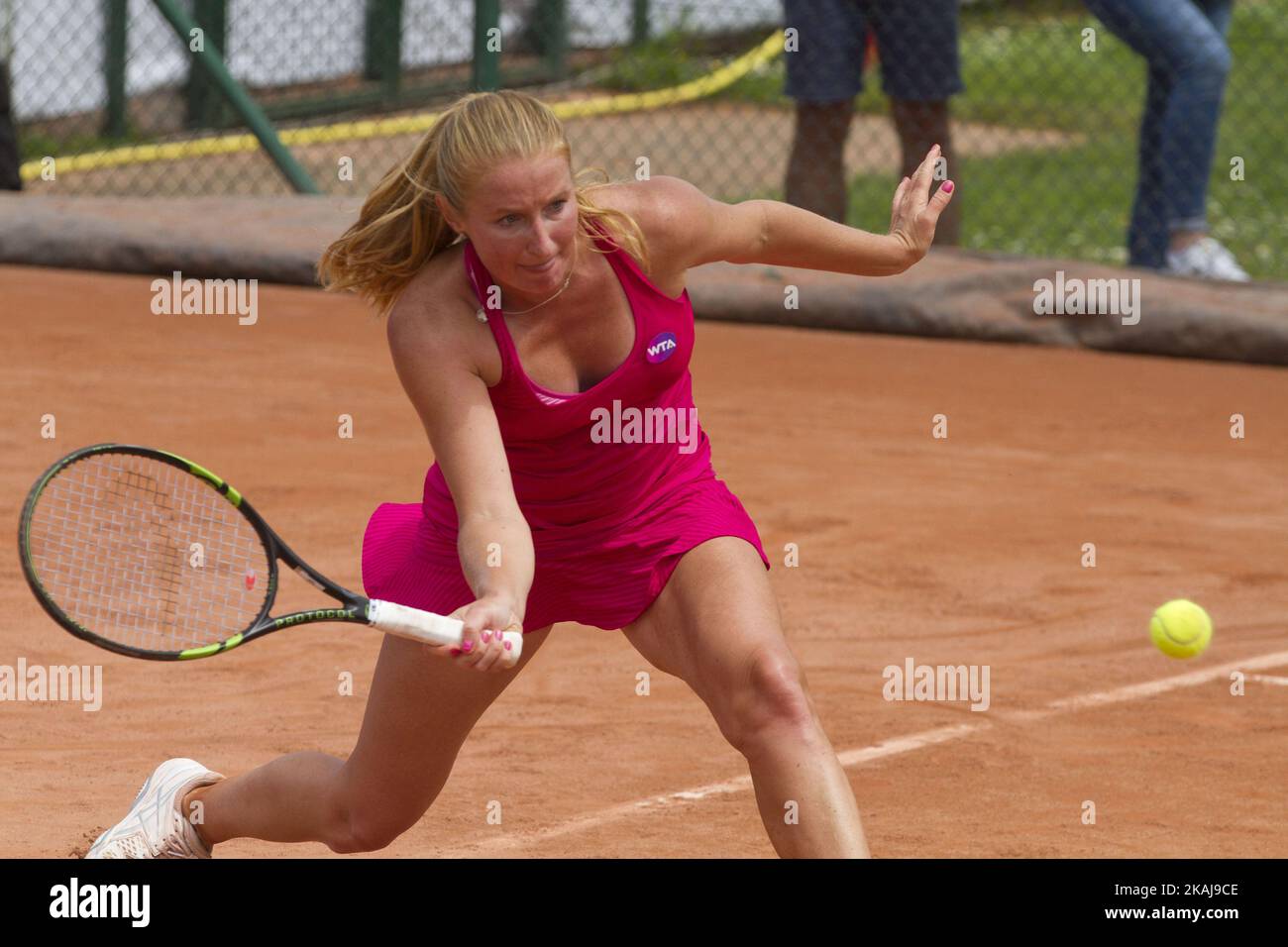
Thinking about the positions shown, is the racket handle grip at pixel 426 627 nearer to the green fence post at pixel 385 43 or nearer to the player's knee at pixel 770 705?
the player's knee at pixel 770 705

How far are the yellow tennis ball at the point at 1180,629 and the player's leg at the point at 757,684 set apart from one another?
1.40 metres

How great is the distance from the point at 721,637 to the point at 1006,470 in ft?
Answer: 12.5

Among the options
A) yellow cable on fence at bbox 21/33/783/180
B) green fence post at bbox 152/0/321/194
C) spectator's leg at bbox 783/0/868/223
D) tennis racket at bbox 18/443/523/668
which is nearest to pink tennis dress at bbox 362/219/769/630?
tennis racket at bbox 18/443/523/668

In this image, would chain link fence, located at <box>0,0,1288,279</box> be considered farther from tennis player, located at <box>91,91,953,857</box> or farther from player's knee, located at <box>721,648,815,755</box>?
player's knee, located at <box>721,648,815,755</box>

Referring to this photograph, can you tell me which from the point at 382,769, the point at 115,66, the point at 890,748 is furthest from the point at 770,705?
the point at 115,66

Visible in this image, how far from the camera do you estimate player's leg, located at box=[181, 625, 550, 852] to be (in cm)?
339

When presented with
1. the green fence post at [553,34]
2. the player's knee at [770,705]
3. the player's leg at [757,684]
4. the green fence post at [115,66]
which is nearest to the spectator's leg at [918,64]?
the green fence post at [553,34]

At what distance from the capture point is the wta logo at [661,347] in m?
3.41

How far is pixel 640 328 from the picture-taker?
3.42m

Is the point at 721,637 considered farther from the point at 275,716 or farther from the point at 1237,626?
the point at 1237,626

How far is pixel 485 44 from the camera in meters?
9.70

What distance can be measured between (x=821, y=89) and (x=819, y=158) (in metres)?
0.29

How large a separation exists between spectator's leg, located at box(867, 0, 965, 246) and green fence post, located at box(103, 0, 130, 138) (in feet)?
16.0

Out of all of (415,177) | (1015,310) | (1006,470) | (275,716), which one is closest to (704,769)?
(275,716)
